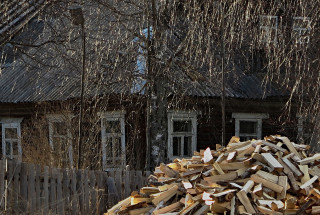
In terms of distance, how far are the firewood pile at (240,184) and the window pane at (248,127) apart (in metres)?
9.43

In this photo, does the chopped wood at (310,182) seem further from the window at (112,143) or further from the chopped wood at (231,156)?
the window at (112,143)

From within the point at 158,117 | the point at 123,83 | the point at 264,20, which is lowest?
the point at 158,117

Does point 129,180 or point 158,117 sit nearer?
point 129,180

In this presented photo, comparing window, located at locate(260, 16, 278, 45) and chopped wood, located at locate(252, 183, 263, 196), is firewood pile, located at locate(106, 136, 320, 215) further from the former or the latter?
window, located at locate(260, 16, 278, 45)

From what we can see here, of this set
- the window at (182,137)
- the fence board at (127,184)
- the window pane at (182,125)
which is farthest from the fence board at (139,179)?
the window pane at (182,125)

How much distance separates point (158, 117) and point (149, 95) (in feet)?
1.71

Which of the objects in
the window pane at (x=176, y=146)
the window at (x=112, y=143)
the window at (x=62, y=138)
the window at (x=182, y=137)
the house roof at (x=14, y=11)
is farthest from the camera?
the window pane at (x=176, y=146)

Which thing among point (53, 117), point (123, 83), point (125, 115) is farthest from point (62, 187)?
point (125, 115)

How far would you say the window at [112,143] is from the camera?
11773mm

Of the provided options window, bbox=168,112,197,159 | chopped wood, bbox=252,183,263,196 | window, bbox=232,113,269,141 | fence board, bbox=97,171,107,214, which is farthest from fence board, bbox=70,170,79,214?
window, bbox=232,113,269,141

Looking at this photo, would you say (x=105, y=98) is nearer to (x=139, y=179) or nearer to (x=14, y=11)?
(x=14, y=11)

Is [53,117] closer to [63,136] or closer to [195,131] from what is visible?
[63,136]

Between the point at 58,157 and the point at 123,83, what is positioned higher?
the point at 123,83

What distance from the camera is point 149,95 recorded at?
10.5m
